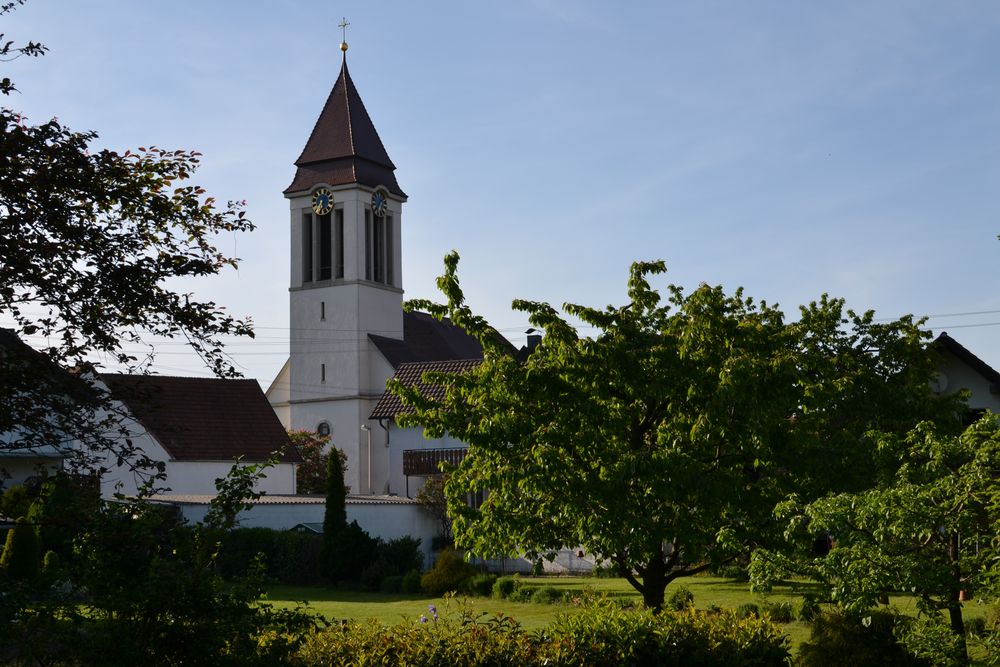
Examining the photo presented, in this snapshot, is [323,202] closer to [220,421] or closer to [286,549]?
[220,421]

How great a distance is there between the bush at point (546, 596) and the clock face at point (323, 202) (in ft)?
147

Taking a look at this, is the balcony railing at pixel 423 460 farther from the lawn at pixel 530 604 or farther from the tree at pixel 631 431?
the tree at pixel 631 431

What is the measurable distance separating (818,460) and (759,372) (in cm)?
258

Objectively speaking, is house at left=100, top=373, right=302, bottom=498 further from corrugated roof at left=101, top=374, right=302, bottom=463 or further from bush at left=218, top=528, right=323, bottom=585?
bush at left=218, top=528, right=323, bottom=585

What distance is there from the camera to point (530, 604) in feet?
90.9

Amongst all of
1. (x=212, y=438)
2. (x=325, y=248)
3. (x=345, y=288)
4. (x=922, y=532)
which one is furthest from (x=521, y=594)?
(x=325, y=248)

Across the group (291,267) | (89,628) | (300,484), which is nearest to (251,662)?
(89,628)

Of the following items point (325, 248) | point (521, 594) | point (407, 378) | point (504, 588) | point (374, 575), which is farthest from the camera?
point (325, 248)

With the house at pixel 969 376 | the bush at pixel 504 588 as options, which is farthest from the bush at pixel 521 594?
the house at pixel 969 376

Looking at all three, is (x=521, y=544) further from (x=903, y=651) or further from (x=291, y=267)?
(x=291, y=267)

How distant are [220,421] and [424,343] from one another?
2340 centimetres

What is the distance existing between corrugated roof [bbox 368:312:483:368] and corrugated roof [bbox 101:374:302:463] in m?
15.0

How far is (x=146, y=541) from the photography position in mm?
9141

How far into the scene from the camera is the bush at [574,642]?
486 inches
